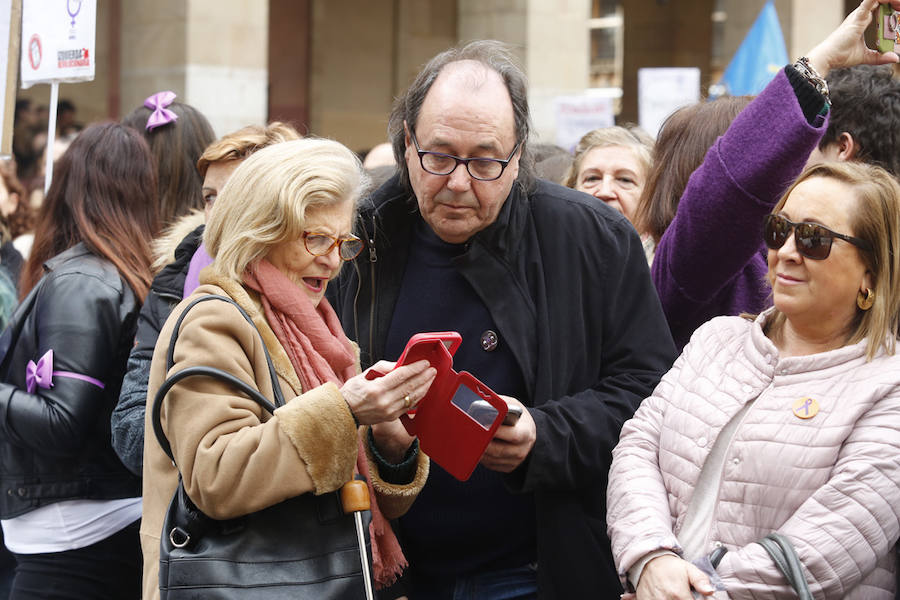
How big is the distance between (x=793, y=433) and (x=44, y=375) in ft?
7.65

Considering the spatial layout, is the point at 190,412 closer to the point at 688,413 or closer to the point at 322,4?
the point at 688,413

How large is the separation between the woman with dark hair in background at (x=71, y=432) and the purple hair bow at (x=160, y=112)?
735 millimetres

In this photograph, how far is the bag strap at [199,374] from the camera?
7.82 ft

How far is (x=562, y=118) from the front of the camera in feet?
29.7

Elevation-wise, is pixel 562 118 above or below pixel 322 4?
below

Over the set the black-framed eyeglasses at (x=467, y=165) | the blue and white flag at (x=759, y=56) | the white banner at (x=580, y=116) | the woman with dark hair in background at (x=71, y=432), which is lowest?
the woman with dark hair in background at (x=71, y=432)

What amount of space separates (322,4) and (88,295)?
1290 centimetres

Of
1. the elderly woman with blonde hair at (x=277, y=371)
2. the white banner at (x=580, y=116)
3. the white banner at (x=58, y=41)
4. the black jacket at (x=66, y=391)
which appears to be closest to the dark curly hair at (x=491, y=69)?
the elderly woman with blonde hair at (x=277, y=371)

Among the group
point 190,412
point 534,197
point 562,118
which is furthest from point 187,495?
point 562,118

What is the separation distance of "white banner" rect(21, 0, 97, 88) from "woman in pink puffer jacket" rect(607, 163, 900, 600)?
3.45m

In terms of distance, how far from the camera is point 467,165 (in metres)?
2.95

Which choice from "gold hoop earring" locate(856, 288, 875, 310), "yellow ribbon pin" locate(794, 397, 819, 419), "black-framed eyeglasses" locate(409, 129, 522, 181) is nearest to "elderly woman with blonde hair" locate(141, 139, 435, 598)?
"black-framed eyeglasses" locate(409, 129, 522, 181)

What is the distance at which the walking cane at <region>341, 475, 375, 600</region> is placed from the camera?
2.45 meters

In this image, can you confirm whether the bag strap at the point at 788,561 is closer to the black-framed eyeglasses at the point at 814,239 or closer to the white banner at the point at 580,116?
the black-framed eyeglasses at the point at 814,239
